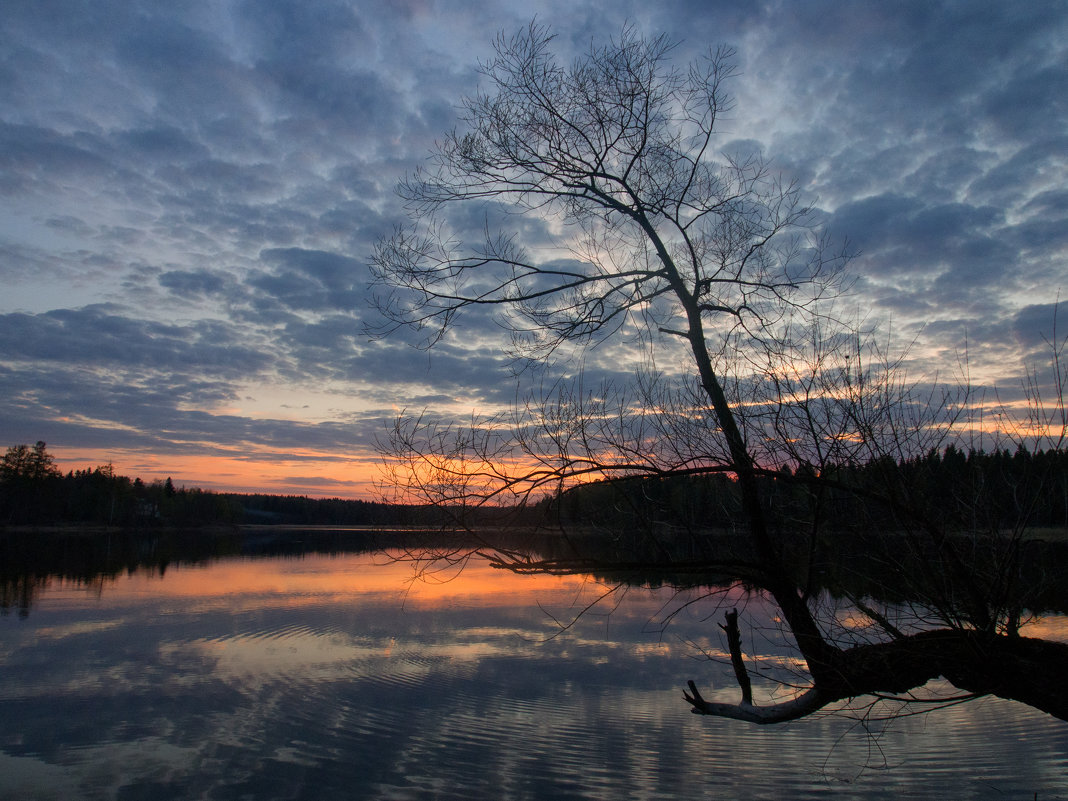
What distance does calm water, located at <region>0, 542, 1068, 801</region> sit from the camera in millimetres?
8312

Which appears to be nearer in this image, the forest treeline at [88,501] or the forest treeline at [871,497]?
the forest treeline at [871,497]

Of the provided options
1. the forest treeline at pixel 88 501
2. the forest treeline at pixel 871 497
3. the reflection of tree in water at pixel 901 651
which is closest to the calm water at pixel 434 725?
the forest treeline at pixel 871 497

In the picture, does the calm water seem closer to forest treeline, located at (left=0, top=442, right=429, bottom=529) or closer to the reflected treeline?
the reflected treeline

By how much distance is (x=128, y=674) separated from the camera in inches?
506

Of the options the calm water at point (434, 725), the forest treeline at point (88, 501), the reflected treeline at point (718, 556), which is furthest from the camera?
the forest treeline at point (88, 501)

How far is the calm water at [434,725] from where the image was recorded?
8312mm

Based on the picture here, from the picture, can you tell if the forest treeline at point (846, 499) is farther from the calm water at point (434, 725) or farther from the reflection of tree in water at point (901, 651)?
the calm water at point (434, 725)

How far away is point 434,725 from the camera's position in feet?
33.6

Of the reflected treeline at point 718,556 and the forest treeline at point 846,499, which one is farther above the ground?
the forest treeline at point 846,499

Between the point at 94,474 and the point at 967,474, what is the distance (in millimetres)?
122863

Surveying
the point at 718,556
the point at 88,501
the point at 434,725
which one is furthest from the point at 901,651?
the point at 88,501

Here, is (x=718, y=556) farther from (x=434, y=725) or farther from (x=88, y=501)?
(x=88, y=501)

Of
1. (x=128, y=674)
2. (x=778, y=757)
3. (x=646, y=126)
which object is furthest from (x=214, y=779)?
(x=646, y=126)

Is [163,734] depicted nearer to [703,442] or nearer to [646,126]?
[703,442]
